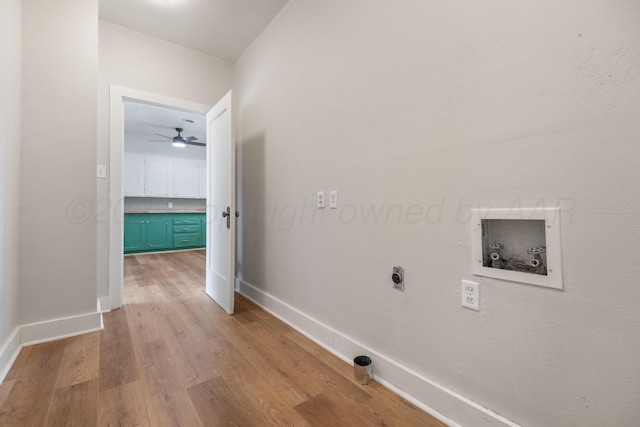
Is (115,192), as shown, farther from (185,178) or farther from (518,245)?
(185,178)

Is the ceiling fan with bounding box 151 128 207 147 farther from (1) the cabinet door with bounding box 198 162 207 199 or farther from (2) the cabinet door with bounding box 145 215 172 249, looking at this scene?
(2) the cabinet door with bounding box 145 215 172 249

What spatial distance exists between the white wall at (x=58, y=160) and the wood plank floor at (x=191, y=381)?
0.37 meters

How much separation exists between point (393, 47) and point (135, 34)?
264 cm

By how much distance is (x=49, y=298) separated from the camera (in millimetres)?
1904

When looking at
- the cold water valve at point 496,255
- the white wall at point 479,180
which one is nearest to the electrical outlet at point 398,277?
the white wall at point 479,180

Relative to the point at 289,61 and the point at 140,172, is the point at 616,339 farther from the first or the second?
the point at 140,172

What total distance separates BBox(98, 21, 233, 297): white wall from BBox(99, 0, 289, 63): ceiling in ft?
0.34

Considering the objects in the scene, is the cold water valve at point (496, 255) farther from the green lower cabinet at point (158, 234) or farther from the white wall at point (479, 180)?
the green lower cabinet at point (158, 234)

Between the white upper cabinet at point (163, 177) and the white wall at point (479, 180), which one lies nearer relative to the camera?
the white wall at point (479, 180)

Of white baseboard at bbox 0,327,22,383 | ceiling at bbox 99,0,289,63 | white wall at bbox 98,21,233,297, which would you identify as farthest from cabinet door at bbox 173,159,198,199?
white baseboard at bbox 0,327,22,383

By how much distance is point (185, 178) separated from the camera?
6.66 m

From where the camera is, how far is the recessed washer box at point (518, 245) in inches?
36.4

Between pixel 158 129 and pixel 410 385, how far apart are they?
5.97 m

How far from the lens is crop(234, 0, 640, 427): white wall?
82 cm
